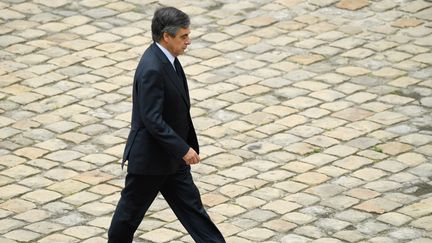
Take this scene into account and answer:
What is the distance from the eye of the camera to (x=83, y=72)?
11.2 meters

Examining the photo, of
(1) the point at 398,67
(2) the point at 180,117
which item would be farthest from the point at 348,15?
(2) the point at 180,117

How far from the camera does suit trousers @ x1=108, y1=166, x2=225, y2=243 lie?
7383 millimetres

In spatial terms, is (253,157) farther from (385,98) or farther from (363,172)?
(385,98)

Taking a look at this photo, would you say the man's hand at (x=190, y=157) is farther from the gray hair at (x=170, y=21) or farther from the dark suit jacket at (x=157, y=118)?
the gray hair at (x=170, y=21)

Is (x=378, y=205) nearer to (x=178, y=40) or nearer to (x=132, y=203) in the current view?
(x=132, y=203)

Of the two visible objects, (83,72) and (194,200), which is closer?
(194,200)

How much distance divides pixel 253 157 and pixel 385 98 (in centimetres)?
172

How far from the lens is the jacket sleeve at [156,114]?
279 inches

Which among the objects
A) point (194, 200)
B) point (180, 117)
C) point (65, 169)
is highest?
point (180, 117)

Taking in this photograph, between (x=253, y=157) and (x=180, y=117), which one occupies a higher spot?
(x=180, y=117)

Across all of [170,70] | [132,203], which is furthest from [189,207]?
[170,70]

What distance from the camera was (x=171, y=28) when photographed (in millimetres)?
7211

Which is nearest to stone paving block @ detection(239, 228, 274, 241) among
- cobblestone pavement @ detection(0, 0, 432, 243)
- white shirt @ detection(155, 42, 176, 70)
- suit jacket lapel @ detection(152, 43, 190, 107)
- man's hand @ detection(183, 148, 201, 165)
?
cobblestone pavement @ detection(0, 0, 432, 243)

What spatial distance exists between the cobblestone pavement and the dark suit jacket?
1.15 metres
